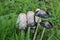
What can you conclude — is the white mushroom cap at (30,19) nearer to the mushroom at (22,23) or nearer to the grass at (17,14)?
the mushroom at (22,23)

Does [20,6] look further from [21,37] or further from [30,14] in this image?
[21,37]

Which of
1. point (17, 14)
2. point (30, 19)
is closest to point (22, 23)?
point (30, 19)

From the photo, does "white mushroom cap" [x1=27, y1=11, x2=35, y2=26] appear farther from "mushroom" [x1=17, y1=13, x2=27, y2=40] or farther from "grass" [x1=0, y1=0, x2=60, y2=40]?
"grass" [x1=0, y1=0, x2=60, y2=40]

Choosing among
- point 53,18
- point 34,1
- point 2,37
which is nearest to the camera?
point 2,37

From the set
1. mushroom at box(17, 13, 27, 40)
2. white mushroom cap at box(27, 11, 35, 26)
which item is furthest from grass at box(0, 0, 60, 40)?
white mushroom cap at box(27, 11, 35, 26)

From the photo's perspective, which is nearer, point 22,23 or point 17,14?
point 22,23

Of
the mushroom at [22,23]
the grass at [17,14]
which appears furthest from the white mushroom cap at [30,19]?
the grass at [17,14]

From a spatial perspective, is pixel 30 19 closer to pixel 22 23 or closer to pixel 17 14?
pixel 22 23

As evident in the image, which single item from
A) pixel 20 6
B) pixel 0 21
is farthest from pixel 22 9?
pixel 0 21
